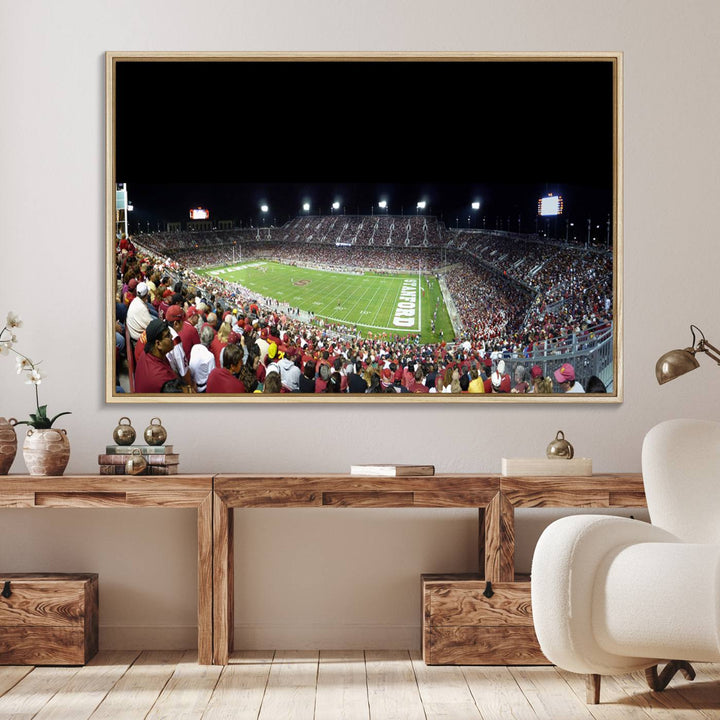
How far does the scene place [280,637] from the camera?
3641 millimetres

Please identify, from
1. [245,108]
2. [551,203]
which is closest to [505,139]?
[551,203]

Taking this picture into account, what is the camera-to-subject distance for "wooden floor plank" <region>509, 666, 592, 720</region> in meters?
2.73

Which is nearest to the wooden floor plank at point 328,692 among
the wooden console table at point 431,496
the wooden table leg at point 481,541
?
the wooden console table at point 431,496

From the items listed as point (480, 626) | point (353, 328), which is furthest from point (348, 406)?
point (480, 626)

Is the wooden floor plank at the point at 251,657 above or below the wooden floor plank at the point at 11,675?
below

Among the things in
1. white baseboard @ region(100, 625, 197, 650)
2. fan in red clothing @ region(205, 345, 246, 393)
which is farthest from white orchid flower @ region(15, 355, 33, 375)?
white baseboard @ region(100, 625, 197, 650)

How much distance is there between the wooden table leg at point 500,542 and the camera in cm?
329

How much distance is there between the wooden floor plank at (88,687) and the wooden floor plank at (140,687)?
0.03m

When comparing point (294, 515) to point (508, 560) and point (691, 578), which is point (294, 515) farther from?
point (691, 578)

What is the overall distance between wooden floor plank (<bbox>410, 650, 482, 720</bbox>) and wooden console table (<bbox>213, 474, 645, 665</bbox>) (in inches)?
14.4

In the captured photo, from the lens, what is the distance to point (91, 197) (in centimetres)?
374

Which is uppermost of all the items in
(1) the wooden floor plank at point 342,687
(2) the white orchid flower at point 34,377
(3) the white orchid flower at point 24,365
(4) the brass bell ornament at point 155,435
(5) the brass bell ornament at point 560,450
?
(3) the white orchid flower at point 24,365

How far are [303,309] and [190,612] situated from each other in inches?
50.3

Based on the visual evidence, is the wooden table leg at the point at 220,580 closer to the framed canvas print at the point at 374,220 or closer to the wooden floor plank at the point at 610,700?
the framed canvas print at the point at 374,220
